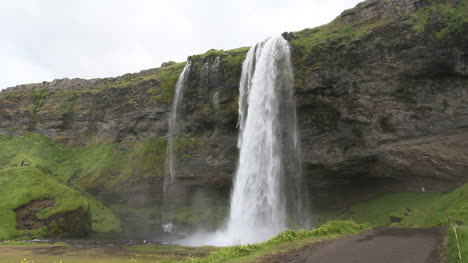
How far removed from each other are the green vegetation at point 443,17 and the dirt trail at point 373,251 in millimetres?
17689

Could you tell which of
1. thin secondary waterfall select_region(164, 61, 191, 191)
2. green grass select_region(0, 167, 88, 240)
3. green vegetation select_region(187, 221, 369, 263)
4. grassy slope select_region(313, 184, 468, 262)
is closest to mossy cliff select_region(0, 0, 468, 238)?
grassy slope select_region(313, 184, 468, 262)

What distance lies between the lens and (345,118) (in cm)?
2911

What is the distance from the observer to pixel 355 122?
94.9 ft

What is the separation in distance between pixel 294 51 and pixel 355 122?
8.70 meters

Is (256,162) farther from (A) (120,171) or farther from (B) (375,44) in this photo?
(A) (120,171)

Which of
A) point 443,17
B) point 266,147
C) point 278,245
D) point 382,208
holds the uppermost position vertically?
point 443,17

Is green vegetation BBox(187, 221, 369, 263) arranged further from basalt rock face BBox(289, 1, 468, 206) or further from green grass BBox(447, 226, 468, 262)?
basalt rock face BBox(289, 1, 468, 206)

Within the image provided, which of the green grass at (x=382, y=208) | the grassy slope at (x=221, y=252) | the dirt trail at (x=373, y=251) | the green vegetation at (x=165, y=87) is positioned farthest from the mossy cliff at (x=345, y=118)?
the dirt trail at (x=373, y=251)


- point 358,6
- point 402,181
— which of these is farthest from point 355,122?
point 358,6

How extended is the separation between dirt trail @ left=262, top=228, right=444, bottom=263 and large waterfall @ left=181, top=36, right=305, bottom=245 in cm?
1403

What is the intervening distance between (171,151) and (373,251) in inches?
1194

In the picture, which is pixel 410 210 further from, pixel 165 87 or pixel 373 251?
pixel 165 87

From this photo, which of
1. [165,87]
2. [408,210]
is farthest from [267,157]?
[165,87]

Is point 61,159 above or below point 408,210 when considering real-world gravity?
above
